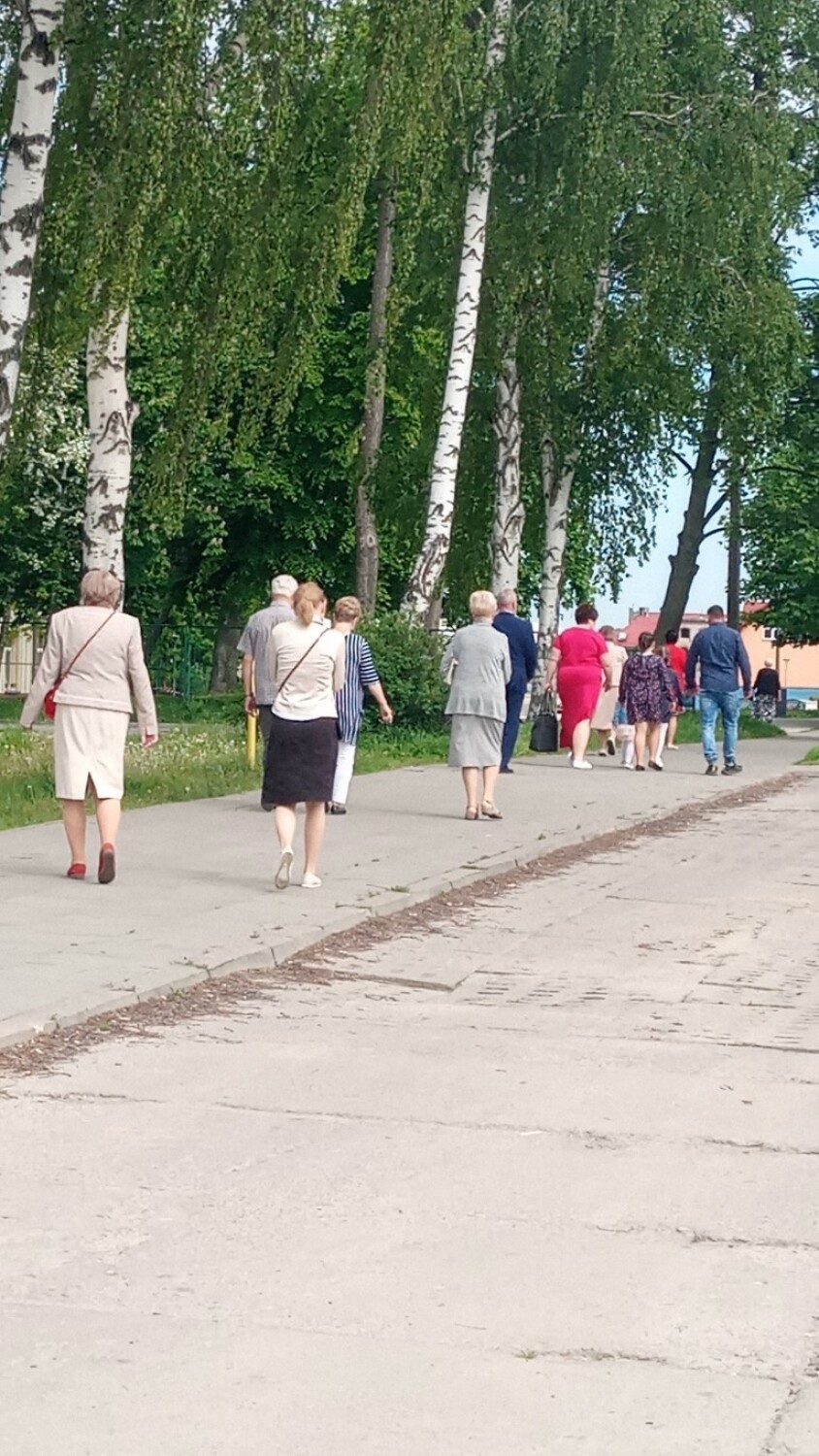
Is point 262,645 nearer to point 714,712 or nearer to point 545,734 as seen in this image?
point 714,712

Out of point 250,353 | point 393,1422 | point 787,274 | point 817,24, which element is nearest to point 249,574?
point 787,274

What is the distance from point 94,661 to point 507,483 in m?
22.0

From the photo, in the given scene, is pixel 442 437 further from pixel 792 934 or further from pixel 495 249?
pixel 792 934

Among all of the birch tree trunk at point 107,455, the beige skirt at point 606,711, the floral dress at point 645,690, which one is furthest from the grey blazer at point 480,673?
the beige skirt at point 606,711

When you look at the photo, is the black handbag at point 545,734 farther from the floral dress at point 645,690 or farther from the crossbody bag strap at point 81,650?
the crossbody bag strap at point 81,650

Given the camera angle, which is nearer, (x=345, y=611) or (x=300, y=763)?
(x=300, y=763)

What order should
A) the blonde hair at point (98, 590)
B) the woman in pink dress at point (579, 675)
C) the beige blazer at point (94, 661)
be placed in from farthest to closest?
1. the woman in pink dress at point (579, 675)
2. the blonde hair at point (98, 590)
3. the beige blazer at point (94, 661)

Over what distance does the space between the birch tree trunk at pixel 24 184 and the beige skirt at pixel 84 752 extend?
4645mm

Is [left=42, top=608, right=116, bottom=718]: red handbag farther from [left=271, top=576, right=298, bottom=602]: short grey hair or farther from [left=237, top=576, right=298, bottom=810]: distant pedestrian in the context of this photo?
[left=271, top=576, right=298, bottom=602]: short grey hair

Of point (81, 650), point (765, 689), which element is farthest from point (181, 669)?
point (81, 650)

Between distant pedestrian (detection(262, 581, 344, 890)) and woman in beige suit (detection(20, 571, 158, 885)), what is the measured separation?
0.80 metres

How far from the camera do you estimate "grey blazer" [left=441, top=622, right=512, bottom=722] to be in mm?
18328

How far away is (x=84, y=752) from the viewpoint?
13344mm

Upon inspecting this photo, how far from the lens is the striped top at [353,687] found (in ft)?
60.3
